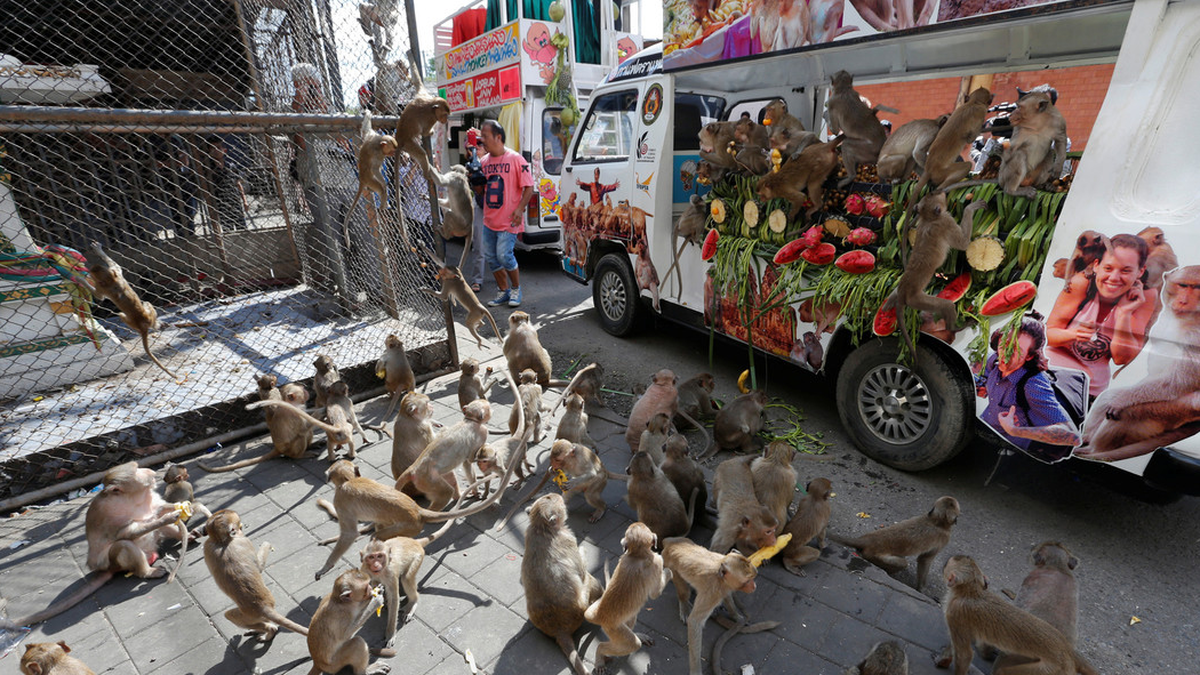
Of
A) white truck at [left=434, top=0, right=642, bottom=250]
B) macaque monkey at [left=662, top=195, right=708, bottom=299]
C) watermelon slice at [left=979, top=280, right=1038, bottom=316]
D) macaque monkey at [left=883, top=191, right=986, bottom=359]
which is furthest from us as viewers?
white truck at [left=434, top=0, right=642, bottom=250]

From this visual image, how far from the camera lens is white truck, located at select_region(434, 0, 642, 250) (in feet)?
34.4

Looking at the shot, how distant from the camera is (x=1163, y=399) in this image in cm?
280

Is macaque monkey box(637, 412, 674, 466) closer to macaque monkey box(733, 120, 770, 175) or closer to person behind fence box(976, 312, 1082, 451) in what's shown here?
person behind fence box(976, 312, 1082, 451)

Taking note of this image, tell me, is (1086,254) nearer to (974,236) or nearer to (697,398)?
(974,236)

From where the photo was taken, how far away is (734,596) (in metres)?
3.15

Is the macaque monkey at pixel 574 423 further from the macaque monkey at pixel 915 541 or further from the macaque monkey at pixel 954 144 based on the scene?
the macaque monkey at pixel 954 144

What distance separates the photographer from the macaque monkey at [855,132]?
4516mm

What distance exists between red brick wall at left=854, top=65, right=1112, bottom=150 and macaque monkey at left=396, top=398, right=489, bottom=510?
18.8 feet

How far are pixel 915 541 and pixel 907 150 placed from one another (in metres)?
2.69

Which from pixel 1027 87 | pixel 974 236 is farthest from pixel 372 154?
pixel 1027 87

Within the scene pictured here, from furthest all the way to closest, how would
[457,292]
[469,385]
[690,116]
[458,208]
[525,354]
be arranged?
[690,116] < [457,292] < [525,354] < [458,208] < [469,385]

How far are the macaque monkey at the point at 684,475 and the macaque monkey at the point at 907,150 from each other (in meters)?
2.49

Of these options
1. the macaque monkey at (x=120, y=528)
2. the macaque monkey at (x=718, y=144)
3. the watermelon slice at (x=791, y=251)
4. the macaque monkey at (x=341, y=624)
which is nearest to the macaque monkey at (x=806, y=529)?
the watermelon slice at (x=791, y=251)

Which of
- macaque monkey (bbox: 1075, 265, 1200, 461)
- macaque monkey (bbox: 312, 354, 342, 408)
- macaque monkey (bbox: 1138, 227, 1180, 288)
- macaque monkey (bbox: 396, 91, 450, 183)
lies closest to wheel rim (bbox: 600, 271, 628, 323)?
macaque monkey (bbox: 396, 91, 450, 183)
